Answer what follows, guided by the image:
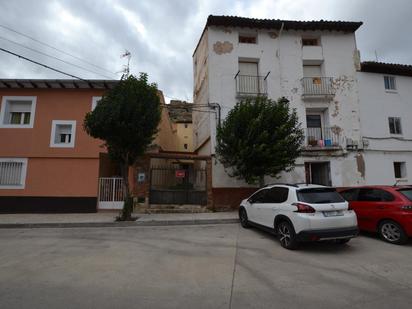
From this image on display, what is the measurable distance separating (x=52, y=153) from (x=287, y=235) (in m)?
11.8

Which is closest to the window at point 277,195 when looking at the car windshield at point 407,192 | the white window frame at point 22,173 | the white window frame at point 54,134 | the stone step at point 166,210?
the car windshield at point 407,192

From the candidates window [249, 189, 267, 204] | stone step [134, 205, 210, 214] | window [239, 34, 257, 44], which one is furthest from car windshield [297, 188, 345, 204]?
window [239, 34, 257, 44]

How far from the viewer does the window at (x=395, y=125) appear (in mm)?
14609

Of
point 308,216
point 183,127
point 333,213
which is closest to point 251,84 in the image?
point 333,213

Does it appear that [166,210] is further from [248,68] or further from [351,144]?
[351,144]

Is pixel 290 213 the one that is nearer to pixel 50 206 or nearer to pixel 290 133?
pixel 290 133

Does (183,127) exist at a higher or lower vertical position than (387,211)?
higher

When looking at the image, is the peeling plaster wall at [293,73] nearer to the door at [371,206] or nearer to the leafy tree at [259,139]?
the leafy tree at [259,139]

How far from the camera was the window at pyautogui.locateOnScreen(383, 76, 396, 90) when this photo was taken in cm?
1506

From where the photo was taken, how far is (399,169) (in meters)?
14.4

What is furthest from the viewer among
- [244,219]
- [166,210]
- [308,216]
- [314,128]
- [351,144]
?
[314,128]

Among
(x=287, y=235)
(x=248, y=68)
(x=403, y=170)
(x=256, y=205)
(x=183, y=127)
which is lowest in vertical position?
(x=287, y=235)

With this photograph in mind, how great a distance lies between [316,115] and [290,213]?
1080 centimetres

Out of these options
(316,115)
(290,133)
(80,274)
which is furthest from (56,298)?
(316,115)
